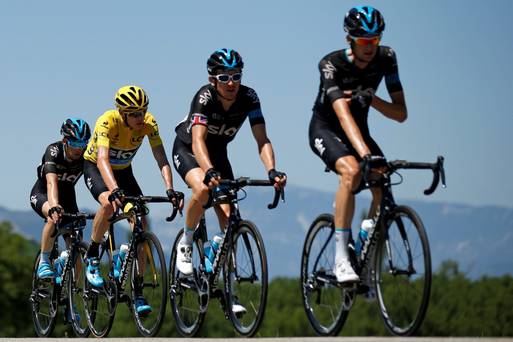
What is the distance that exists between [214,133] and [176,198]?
3.16ft

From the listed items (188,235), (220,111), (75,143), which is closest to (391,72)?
(220,111)

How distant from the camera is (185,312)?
13031 mm

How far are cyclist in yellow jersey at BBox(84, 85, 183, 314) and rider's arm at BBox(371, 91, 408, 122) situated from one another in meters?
3.31

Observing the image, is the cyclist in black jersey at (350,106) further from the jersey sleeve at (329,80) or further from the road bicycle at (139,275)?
the road bicycle at (139,275)

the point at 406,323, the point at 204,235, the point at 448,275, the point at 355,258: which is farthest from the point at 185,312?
the point at 448,275

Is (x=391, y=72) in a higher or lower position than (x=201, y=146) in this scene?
higher

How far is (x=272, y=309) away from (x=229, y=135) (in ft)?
419

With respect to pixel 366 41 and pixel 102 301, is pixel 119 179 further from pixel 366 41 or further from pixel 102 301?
pixel 366 41

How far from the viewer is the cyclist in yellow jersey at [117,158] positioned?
13484mm

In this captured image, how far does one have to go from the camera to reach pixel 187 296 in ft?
42.5

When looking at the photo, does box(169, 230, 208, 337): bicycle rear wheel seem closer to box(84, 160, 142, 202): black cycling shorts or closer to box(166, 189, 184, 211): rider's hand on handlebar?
box(166, 189, 184, 211): rider's hand on handlebar

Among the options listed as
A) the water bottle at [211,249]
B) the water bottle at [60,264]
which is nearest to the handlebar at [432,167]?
the water bottle at [211,249]

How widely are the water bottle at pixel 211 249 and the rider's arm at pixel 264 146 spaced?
1.02 meters

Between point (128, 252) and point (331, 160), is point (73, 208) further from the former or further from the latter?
point (331, 160)
